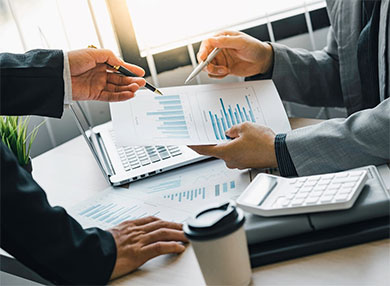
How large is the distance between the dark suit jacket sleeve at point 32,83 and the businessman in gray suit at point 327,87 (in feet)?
1.01

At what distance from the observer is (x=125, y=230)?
2.66 ft

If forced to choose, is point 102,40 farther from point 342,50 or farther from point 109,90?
point 342,50

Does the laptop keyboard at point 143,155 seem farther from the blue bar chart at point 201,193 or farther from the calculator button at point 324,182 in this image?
the calculator button at point 324,182

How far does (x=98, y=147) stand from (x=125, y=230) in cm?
49

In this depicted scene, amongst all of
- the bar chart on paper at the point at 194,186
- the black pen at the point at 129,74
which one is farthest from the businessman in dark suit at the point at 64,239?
the black pen at the point at 129,74

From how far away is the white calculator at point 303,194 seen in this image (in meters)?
0.66

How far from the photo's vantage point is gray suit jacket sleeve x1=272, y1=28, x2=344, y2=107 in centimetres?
125

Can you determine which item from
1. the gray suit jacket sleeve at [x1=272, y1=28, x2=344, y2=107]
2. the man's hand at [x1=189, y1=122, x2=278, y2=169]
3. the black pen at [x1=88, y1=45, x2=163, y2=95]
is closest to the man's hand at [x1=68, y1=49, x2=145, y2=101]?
the black pen at [x1=88, y1=45, x2=163, y2=95]

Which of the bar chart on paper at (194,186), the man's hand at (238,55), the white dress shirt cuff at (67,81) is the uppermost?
the white dress shirt cuff at (67,81)

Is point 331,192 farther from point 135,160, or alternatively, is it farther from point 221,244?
point 135,160

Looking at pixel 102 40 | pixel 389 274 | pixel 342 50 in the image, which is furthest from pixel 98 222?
pixel 102 40

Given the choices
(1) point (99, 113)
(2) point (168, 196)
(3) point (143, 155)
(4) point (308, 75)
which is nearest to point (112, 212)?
(2) point (168, 196)

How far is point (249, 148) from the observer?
Answer: 3.12ft

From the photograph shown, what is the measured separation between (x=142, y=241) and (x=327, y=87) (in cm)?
76
